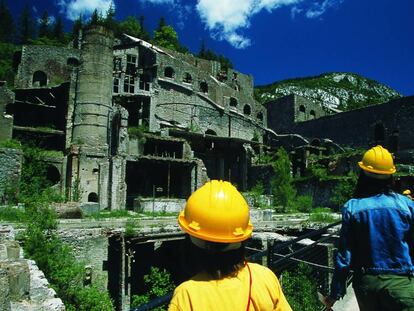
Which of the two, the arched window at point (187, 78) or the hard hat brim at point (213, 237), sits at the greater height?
the arched window at point (187, 78)

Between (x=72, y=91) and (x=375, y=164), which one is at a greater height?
(x=72, y=91)

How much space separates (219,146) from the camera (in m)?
37.8

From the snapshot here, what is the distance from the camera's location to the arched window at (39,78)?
1565 inches

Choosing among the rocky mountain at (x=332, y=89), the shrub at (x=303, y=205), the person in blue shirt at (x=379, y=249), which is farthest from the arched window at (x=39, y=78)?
the rocky mountain at (x=332, y=89)

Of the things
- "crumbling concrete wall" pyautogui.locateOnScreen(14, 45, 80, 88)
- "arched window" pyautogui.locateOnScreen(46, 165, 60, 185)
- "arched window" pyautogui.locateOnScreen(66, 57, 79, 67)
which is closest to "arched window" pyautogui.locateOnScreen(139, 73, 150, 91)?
"crumbling concrete wall" pyautogui.locateOnScreen(14, 45, 80, 88)

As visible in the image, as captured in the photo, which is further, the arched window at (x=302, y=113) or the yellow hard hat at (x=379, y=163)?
the arched window at (x=302, y=113)

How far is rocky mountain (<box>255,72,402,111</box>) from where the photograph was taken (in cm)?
9619

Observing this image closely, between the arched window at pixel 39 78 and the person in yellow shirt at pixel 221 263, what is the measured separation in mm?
41948

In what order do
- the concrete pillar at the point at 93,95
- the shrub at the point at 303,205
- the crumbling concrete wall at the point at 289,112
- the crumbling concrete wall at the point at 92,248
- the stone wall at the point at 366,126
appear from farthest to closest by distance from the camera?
the crumbling concrete wall at the point at 289,112 < the stone wall at the point at 366,126 < the concrete pillar at the point at 93,95 < the shrub at the point at 303,205 < the crumbling concrete wall at the point at 92,248

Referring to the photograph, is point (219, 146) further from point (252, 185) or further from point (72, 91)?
point (72, 91)

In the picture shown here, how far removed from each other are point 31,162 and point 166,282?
15542mm

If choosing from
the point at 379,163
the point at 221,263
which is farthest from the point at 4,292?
the point at 379,163

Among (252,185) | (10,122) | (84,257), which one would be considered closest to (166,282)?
(84,257)

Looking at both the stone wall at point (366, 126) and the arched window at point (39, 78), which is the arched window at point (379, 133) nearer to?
the stone wall at point (366, 126)
